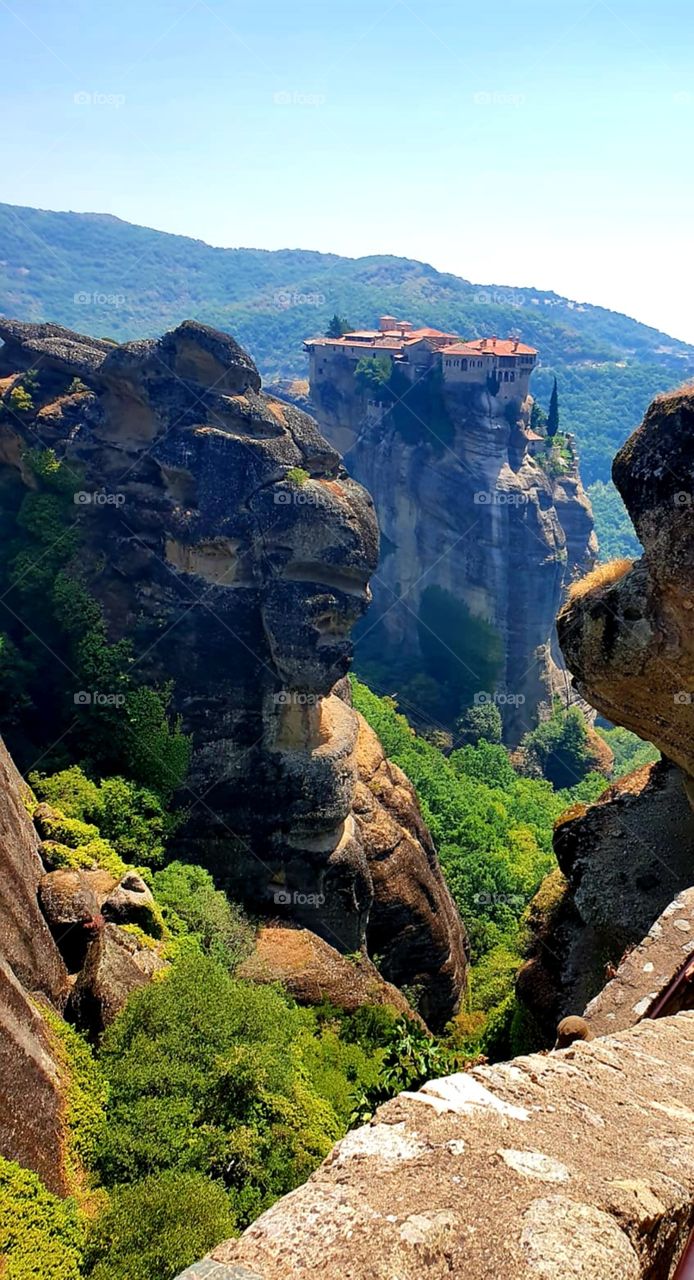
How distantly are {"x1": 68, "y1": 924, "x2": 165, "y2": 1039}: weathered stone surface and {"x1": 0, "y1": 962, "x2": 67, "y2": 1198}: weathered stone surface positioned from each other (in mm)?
1520

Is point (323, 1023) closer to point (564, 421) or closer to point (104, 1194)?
point (104, 1194)

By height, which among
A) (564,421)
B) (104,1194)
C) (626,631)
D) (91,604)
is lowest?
(104,1194)

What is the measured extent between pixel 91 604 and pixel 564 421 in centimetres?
14362

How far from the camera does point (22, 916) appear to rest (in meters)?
13.6

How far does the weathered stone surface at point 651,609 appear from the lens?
11359 mm

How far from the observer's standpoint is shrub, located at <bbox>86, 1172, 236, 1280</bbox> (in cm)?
991

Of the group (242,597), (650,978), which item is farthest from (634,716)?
(242,597)

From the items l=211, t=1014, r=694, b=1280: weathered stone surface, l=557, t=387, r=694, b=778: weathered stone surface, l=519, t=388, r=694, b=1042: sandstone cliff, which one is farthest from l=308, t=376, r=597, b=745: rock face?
l=211, t=1014, r=694, b=1280: weathered stone surface

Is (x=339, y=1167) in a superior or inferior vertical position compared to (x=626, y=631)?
inferior

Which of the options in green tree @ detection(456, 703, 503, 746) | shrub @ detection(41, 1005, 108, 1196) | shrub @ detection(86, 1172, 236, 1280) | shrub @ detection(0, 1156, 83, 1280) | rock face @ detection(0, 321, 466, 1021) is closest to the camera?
shrub @ detection(0, 1156, 83, 1280)

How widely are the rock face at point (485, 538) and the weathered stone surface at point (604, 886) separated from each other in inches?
1641

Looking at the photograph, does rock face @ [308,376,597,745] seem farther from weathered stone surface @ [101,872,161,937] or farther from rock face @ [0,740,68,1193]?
rock face @ [0,740,68,1193]

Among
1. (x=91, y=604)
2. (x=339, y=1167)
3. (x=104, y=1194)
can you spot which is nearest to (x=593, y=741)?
(x=91, y=604)

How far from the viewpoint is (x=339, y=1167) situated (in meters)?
4.64
